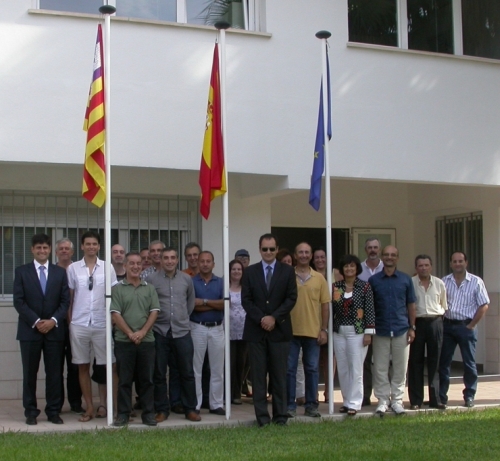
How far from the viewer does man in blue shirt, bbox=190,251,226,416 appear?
9516 millimetres

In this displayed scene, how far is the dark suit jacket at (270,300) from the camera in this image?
28.9 feet

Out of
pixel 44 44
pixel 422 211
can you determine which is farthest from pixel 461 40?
pixel 44 44

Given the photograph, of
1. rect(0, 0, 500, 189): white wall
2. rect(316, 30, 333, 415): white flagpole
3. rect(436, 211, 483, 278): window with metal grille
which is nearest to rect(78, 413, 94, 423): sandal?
rect(316, 30, 333, 415): white flagpole

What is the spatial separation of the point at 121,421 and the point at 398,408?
123 inches

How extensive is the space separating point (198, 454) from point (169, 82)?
4925 mm

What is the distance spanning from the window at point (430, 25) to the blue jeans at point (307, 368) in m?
4.95

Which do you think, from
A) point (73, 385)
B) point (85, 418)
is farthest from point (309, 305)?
point (73, 385)

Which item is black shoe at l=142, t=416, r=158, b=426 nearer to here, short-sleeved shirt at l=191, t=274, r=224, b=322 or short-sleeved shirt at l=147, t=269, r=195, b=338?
short-sleeved shirt at l=147, t=269, r=195, b=338

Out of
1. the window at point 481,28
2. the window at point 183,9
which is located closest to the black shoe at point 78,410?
the window at point 183,9

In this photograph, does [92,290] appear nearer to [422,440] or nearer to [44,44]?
[44,44]

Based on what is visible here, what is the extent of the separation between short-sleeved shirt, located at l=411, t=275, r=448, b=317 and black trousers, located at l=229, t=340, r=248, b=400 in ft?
7.00

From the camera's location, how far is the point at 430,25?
1241cm

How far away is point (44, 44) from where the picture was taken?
9.88 metres

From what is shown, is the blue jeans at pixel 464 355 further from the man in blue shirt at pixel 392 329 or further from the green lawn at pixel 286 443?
the green lawn at pixel 286 443
